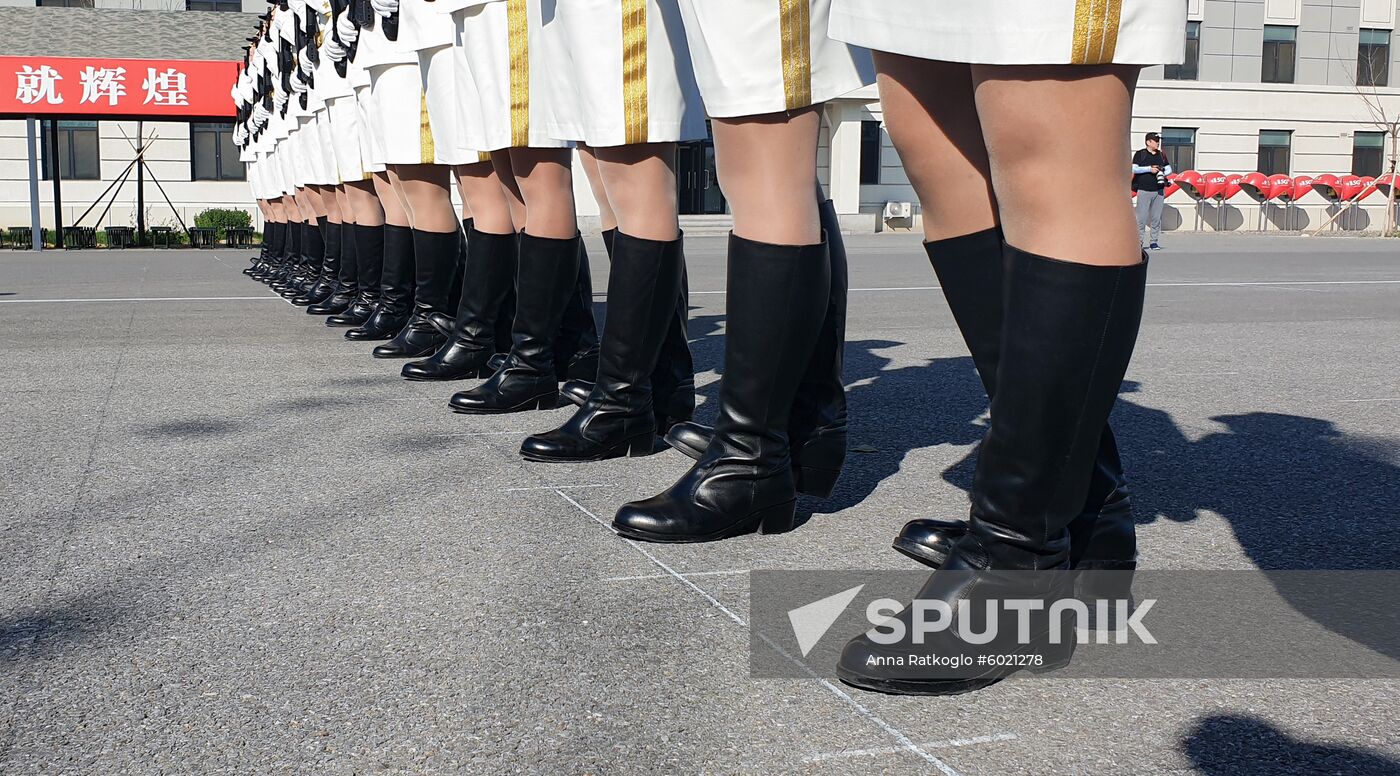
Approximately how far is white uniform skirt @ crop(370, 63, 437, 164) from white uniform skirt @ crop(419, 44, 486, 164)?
545 millimetres

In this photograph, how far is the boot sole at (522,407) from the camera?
428cm

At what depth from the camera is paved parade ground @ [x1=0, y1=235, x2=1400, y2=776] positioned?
1667 millimetres

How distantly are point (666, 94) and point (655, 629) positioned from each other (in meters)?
1.62

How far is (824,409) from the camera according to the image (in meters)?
3.04

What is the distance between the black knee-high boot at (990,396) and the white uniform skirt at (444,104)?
279 centimetres

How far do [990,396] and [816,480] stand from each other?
75cm

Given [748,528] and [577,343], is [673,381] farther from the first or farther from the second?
[748,528]

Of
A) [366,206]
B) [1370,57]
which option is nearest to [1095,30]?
[366,206]

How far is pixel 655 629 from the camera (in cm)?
210

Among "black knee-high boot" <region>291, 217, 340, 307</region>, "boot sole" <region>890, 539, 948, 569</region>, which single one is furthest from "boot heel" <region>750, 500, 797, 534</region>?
"black knee-high boot" <region>291, 217, 340, 307</region>

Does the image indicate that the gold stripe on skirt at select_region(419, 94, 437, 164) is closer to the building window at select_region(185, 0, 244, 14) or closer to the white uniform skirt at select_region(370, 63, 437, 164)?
the white uniform skirt at select_region(370, 63, 437, 164)

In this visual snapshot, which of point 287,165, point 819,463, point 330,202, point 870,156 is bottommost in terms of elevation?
point 819,463

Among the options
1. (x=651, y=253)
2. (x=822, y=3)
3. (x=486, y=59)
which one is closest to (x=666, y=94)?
(x=651, y=253)

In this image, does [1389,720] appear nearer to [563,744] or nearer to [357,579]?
[563,744]
